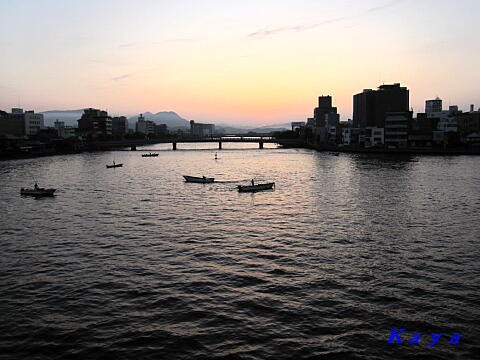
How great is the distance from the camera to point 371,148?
137000 millimetres

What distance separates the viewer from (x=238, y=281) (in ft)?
66.6

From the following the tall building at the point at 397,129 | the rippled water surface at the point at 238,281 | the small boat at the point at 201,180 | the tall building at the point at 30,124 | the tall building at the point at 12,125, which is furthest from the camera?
the tall building at the point at 30,124

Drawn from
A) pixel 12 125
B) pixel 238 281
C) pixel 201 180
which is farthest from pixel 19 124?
pixel 238 281

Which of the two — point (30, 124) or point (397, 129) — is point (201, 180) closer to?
point (397, 129)

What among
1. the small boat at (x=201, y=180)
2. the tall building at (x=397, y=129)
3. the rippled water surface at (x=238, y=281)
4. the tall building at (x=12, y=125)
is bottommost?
the rippled water surface at (x=238, y=281)

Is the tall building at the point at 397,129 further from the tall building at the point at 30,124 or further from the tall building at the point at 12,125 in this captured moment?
the tall building at the point at 30,124

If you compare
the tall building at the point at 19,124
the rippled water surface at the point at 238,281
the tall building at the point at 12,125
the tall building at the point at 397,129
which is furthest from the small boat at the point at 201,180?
the tall building at the point at 19,124

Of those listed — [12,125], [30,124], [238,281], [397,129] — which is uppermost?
[30,124]

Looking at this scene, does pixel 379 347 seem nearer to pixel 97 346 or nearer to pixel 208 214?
pixel 97 346

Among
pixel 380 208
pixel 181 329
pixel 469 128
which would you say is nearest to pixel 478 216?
pixel 380 208

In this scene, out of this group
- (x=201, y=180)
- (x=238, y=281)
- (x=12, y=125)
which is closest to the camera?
(x=238, y=281)

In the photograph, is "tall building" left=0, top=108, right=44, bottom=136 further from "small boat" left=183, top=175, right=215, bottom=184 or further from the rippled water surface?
the rippled water surface

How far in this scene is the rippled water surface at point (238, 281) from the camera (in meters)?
14.5

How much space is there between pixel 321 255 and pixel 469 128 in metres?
156
